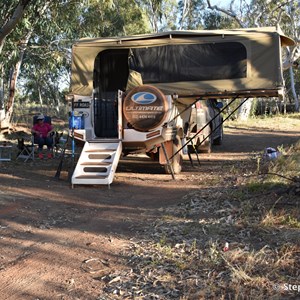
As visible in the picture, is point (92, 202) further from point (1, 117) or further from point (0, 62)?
point (1, 117)

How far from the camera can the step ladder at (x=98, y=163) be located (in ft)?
25.7

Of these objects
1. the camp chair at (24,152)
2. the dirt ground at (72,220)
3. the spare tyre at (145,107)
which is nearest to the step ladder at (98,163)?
the dirt ground at (72,220)

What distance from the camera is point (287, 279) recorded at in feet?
11.7

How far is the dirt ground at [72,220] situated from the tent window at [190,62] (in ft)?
6.71

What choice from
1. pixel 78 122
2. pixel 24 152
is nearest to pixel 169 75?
pixel 78 122

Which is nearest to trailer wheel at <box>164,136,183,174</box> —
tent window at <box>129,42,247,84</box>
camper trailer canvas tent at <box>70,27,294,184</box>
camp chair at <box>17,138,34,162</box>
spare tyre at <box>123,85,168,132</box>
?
camper trailer canvas tent at <box>70,27,294,184</box>

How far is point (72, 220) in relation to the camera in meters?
5.83

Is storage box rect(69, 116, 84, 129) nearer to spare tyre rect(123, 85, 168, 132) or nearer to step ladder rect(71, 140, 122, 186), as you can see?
step ladder rect(71, 140, 122, 186)

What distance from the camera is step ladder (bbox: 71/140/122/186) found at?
25.7 ft

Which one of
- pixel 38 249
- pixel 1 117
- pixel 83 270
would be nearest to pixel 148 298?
pixel 83 270

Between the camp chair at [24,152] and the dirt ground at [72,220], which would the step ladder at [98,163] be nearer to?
the dirt ground at [72,220]

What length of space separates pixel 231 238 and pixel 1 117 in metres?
14.1

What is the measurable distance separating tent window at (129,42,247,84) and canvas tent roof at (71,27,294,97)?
2 cm

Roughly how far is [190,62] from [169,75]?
1.63 feet
